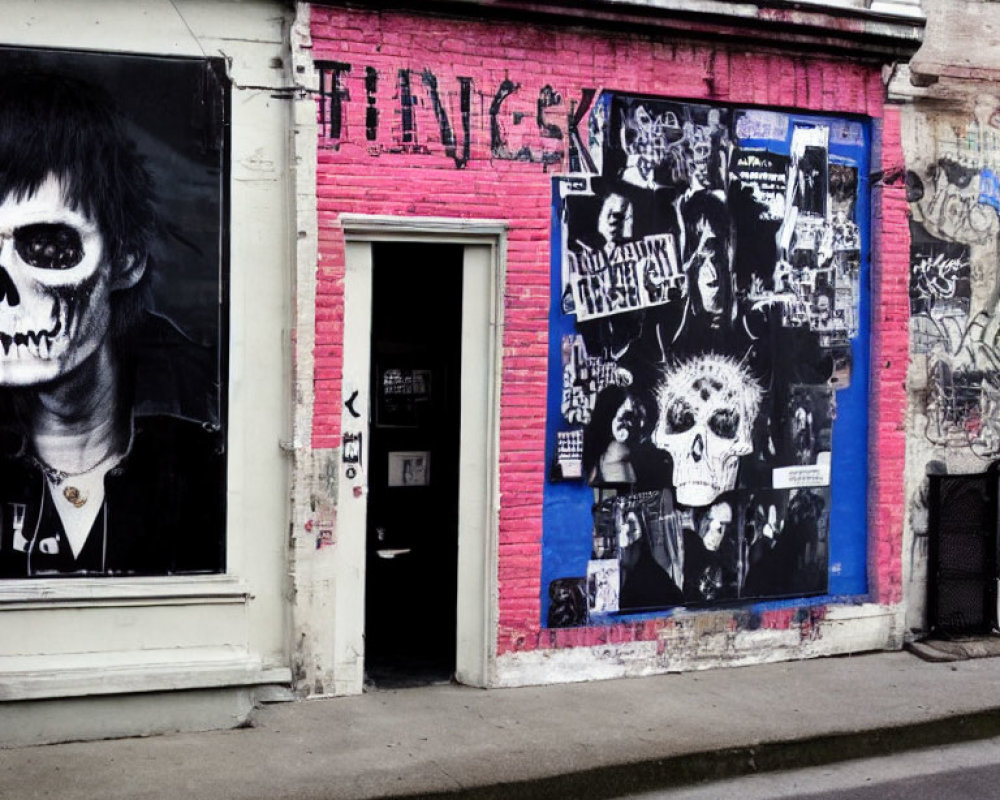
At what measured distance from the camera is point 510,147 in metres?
8.91

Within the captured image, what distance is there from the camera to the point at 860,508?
1023 centimetres

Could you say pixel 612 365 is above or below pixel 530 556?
above

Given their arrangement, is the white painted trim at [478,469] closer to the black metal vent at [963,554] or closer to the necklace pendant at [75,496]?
the necklace pendant at [75,496]

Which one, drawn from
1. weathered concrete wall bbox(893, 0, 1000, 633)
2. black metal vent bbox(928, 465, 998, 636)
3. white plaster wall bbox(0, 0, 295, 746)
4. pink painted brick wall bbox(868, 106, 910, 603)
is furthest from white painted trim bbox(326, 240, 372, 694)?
black metal vent bbox(928, 465, 998, 636)

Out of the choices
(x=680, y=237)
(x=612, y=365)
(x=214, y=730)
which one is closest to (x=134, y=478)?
(x=214, y=730)

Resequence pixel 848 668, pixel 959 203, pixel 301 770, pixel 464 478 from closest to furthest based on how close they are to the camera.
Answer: pixel 301 770 → pixel 464 478 → pixel 848 668 → pixel 959 203

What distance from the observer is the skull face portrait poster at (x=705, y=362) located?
9.22m

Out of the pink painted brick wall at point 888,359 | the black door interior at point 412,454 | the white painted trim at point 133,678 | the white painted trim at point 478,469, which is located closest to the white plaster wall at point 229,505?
the white painted trim at point 133,678

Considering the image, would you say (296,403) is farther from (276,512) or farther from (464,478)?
(464,478)

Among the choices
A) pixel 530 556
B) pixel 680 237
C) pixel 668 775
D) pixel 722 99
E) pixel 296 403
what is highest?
pixel 722 99

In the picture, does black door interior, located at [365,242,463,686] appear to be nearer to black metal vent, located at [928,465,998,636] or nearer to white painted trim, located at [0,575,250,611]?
white painted trim, located at [0,575,250,611]

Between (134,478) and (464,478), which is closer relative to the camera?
(134,478)

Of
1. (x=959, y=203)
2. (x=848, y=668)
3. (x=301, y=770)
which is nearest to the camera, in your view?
(x=301, y=770)

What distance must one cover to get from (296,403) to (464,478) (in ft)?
4.18
